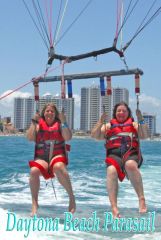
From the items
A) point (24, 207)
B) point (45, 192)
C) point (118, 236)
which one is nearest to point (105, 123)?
point (118, 236)

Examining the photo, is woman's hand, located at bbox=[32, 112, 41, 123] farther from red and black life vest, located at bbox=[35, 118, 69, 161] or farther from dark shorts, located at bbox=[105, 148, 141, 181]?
dark shorts, located at bbox=[105, 148, 141, 181]

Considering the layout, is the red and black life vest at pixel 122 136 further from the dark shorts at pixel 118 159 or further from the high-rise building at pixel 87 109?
the high-rise building at pixel 87 109

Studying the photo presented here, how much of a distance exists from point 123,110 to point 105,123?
1.04 ft

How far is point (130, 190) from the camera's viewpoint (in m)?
9.70

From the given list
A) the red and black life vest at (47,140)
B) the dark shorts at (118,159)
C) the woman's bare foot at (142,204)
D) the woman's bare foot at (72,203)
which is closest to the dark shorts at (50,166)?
the red and black life vest at (47,140)

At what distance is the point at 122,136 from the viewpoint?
18.8 feet

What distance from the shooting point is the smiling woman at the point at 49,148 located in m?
5.58

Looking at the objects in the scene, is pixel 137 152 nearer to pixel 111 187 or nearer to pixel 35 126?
pixel 111 187

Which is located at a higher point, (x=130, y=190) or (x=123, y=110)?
(x=123, y=110)

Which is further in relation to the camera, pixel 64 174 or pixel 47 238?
pixel 64 174

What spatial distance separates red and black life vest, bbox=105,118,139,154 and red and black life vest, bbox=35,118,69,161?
67 centimetres

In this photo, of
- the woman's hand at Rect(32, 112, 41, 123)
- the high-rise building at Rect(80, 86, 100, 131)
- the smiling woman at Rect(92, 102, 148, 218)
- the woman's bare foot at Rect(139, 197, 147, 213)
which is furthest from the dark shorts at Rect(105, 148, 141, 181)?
the high-rise building at Rect(80, 86, 100, 131)

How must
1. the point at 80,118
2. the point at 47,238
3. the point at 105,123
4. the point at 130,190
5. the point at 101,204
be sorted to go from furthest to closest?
the point at 80,118 → the point at 130,190 → the point at 101,204 → the point at 105,123 → the point at 47,238

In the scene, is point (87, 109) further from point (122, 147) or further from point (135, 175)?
point (135, 175)
